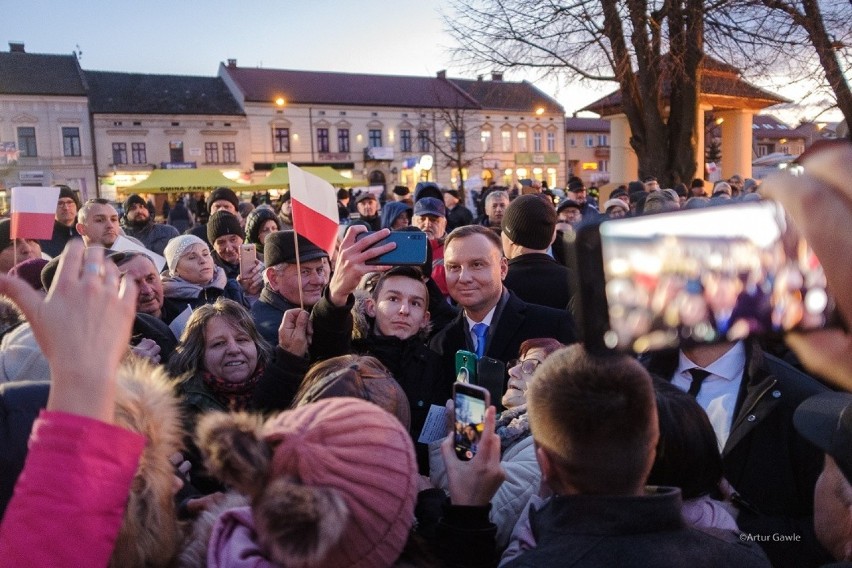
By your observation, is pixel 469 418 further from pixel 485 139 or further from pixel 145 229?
pixel 485 139

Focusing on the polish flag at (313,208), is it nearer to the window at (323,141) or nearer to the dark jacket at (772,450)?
the dark jacket at (772,450)

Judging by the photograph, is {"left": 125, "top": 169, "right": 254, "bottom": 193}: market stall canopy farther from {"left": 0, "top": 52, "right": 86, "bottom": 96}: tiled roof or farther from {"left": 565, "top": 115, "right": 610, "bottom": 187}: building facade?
{"left": 565, "top": 115, "right": 610, "bottom": 187}: building facade

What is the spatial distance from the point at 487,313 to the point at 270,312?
133 centimetres

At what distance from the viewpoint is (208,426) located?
1.39m

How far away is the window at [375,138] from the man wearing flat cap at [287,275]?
51904 millimetres

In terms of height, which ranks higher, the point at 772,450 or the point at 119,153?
the point at 119,153

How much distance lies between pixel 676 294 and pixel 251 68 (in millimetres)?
55543

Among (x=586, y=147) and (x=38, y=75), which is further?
(x=586, y=147)

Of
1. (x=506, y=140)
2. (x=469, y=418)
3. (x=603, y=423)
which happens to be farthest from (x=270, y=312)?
(x=506, y=140)

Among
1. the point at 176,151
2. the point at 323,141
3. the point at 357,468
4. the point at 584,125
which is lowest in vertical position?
the point at 357,468

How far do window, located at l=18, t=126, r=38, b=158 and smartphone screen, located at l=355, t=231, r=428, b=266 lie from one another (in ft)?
160

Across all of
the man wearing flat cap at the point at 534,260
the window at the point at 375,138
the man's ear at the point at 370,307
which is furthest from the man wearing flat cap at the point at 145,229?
the window at the point at 375,138

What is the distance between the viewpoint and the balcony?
2114 inches

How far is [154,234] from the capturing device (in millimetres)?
7543
